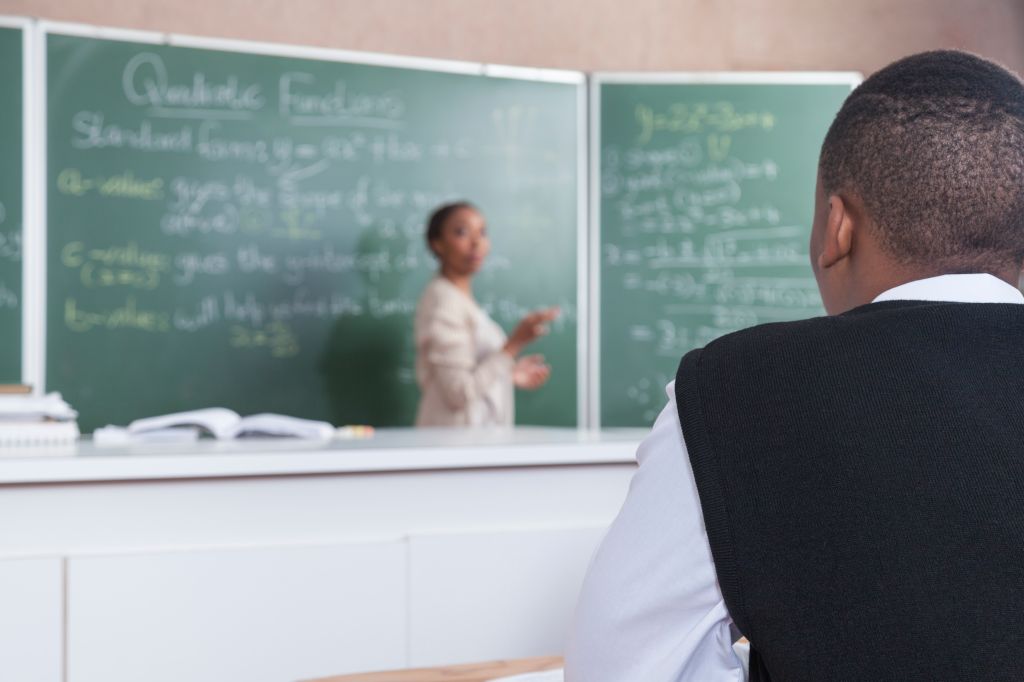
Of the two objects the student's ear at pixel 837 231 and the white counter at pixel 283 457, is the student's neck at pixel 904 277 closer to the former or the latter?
the student's ear at pixel 837 231

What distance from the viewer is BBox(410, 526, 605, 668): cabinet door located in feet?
5.14

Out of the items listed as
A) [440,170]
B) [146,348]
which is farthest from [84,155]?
[440,170]

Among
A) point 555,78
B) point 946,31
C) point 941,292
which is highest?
point 946,31

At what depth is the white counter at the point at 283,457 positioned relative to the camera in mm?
1400

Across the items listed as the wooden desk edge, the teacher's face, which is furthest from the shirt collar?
the teacher's face

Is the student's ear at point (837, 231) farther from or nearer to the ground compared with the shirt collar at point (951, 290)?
farther from the ground

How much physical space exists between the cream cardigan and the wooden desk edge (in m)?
2.07

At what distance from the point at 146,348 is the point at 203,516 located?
215 cm

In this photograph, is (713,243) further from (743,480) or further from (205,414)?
(743,480)

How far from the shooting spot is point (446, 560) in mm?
1579

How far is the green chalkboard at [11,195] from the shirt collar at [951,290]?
10.00 feet

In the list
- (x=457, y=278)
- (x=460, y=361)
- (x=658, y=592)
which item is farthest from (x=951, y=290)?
(x=457, y=278)

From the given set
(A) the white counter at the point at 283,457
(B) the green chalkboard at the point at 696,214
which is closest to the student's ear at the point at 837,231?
(A) the white counter at the point at 283,457

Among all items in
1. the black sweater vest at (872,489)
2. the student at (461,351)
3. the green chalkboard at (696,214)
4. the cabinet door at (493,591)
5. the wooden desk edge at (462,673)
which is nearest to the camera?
the black sweater vest at (872,489)
